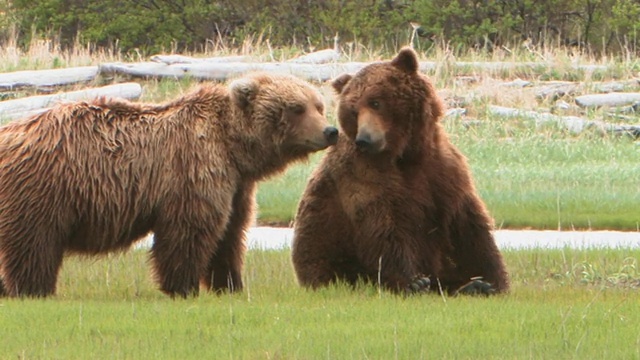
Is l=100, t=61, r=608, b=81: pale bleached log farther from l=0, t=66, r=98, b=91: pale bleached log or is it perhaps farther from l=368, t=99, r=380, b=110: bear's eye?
l=368, t=99, r=380, b=110: bear's eye

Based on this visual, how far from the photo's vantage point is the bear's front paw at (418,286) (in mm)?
7691

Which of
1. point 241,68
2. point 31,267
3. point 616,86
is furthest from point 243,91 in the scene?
point 616,86

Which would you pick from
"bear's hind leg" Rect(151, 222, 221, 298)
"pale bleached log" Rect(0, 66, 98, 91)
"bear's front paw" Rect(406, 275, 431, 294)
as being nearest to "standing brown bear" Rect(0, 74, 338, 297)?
"bear's hind leg" Rect(151, 222, 221, 298)

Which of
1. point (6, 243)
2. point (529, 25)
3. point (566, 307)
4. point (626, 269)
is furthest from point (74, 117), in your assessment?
point (529, 25)

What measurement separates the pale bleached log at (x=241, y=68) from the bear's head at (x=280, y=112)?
12999 mm

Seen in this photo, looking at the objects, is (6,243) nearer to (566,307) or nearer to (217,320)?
(217,320)

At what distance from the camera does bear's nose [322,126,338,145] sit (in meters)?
8.17

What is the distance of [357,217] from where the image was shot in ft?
25.9

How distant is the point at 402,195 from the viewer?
7.76 metres

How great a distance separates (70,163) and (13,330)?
5.70ft

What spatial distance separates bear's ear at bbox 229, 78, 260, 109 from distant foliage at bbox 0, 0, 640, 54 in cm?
2256

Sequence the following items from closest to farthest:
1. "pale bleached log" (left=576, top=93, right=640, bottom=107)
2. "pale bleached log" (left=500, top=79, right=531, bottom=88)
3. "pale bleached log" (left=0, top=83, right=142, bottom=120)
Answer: "pale bleached log" (left=0, top=83, right=142, bottom=120), "pale bleached log" (left=576, top=93, right=640, bottom=107), "pale bleached log" (left=500, top=79, right=531, bottom=88)

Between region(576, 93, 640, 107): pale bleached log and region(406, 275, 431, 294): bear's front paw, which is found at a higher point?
region(406, 275, 431, 294): bear's front paw

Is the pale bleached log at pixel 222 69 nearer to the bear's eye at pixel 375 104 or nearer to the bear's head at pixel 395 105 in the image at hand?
the bear's head at pixel 395 105
